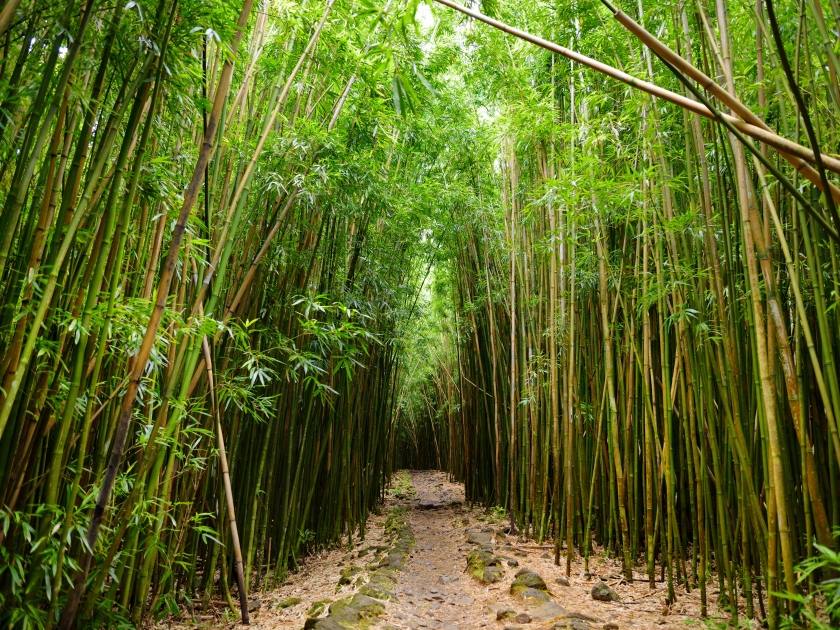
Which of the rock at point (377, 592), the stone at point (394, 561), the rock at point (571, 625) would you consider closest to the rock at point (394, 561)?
the stone at point (394, 561)

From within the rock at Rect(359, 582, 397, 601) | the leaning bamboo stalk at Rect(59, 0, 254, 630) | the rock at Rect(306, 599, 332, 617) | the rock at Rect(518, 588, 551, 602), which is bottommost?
the rock at Rect(306, 599, 332, 617)

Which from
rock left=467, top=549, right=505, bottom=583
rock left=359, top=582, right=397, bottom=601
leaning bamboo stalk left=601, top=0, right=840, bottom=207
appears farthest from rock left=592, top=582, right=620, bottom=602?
leaning bamboo stalk left=601, top=0, right=840, bottom=207

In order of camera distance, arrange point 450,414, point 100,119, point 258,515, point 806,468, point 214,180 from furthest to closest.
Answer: point 450,414 < point 258,515 < point 214,180 < point 100,119 < point 806,468

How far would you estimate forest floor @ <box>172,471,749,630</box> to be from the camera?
8.20 ft

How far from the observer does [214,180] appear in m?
2.33

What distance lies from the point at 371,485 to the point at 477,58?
15.7 feet

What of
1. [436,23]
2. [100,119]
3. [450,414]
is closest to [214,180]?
[100,119]

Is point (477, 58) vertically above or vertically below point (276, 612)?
above

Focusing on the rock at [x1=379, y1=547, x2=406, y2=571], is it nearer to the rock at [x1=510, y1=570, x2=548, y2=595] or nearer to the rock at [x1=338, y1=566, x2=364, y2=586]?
the rock at [x1=338, y1=566, x2=364, y2=586]

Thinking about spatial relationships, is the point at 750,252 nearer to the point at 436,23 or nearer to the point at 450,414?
the point at 436,23

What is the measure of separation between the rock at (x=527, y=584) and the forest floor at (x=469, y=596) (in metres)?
0.05

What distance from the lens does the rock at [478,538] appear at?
170 inches

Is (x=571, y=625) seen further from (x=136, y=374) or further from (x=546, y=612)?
(x=136, y=374)

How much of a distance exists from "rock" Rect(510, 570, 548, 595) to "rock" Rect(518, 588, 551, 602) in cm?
5
